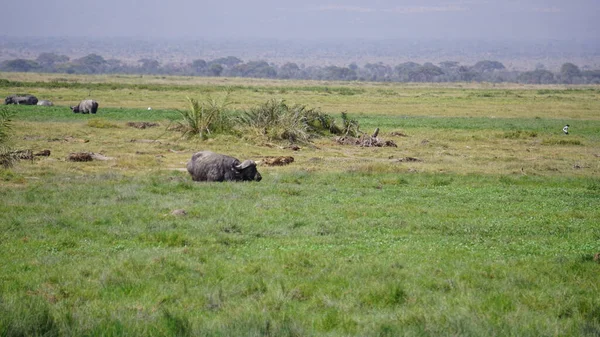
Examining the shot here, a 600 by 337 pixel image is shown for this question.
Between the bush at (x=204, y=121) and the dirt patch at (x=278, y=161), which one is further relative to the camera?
the bush at (x=204, y=121)

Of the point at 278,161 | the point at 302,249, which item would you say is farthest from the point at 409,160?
the point at 302,249

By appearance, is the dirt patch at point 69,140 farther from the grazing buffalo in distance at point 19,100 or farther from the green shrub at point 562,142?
the green shrub at point 562,142

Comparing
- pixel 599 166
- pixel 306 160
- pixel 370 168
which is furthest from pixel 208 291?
pixel 599 166

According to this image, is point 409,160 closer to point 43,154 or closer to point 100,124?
point 43,154

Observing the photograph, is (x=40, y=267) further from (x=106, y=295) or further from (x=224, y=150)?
(x=224, y=150)

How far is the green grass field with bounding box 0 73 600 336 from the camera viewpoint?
23.8 ft

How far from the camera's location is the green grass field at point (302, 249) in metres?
7.25

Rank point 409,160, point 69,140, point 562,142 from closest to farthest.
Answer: point 409,160
point 69,140
point 562,142

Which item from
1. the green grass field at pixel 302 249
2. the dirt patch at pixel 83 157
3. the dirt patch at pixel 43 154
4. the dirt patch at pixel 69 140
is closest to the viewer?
the green grass field at pixel 302 249

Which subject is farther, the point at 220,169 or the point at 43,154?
the point at 43,154

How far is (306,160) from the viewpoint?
2303 cm

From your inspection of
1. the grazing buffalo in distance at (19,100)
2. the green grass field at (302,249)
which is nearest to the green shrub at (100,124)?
the green grass field at (302,249)

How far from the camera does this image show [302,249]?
1048 centimetres

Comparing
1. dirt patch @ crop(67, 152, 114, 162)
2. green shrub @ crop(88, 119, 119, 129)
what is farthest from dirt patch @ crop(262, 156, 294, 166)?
green shrub @ crop(88, 119, 119, 129)
